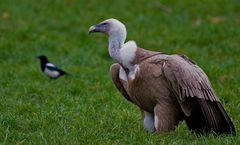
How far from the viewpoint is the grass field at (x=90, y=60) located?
6730mm

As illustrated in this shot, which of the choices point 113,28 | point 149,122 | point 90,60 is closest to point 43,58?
point 90,60

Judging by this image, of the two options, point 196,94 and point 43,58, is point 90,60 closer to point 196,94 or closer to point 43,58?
point 43,58

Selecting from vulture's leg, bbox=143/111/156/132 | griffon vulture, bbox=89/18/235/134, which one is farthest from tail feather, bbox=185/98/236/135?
vulture's leg, bbox=143/111/156/132

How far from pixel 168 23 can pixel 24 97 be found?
16.7 feet

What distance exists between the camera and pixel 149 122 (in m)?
6.91

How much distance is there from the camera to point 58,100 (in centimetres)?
832

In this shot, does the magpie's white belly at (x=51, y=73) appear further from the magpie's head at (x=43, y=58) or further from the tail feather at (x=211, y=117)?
the tail feather at (x=211, y=117)

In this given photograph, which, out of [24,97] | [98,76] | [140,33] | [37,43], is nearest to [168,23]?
[140,33]

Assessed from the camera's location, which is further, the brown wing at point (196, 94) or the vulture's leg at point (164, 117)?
the vulture's leg at point (164, 117)

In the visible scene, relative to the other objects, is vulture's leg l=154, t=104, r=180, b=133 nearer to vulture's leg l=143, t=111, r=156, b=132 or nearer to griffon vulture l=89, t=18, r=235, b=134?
griffon vulture l=89, t=18, r=235, b=134

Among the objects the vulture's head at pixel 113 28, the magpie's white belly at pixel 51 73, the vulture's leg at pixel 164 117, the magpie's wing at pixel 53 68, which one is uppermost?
the vulture's head at pixel 113 28

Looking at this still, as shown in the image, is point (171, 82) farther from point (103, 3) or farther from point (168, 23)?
point (103, 3)

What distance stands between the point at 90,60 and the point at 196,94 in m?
4.58

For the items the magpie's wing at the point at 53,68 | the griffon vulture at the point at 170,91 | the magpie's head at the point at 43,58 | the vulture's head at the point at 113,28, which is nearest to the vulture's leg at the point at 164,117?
the griffon vulture at the point at 170,91
